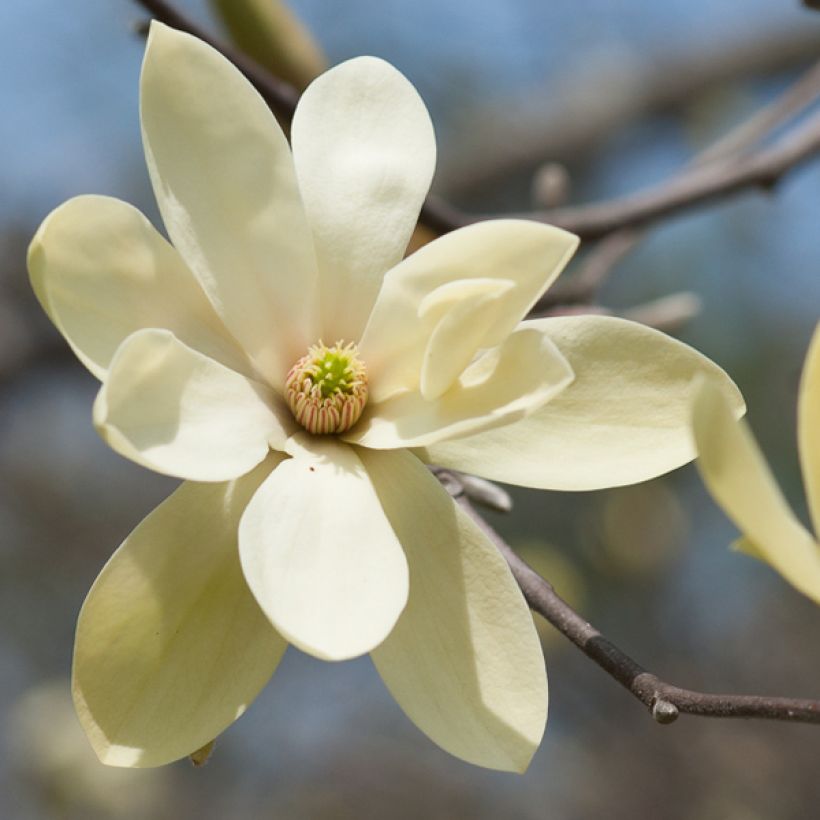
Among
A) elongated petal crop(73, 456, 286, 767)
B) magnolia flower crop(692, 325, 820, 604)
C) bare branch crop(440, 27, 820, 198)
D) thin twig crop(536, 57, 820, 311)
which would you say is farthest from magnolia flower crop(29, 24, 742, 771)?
bare branch crop(440, 27, 820, 198)

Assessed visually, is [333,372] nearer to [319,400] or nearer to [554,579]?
[319,400]

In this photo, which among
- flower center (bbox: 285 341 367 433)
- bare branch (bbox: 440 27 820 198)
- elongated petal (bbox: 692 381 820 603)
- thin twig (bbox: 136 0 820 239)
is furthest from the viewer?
bare branch (bbox: 440 27 820 198)

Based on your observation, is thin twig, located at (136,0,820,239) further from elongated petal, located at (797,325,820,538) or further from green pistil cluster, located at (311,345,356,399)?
elongated petal, located at (797,325,820,538)

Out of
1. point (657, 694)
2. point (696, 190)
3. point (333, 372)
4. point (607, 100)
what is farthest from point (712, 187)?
point (607, 100)

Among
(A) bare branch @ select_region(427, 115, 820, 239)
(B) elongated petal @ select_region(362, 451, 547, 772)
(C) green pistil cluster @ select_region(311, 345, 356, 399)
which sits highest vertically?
(C) green pistil cluster @ select_region(311, 345, 356, 399)

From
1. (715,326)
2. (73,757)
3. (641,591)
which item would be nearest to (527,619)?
(73,757)
